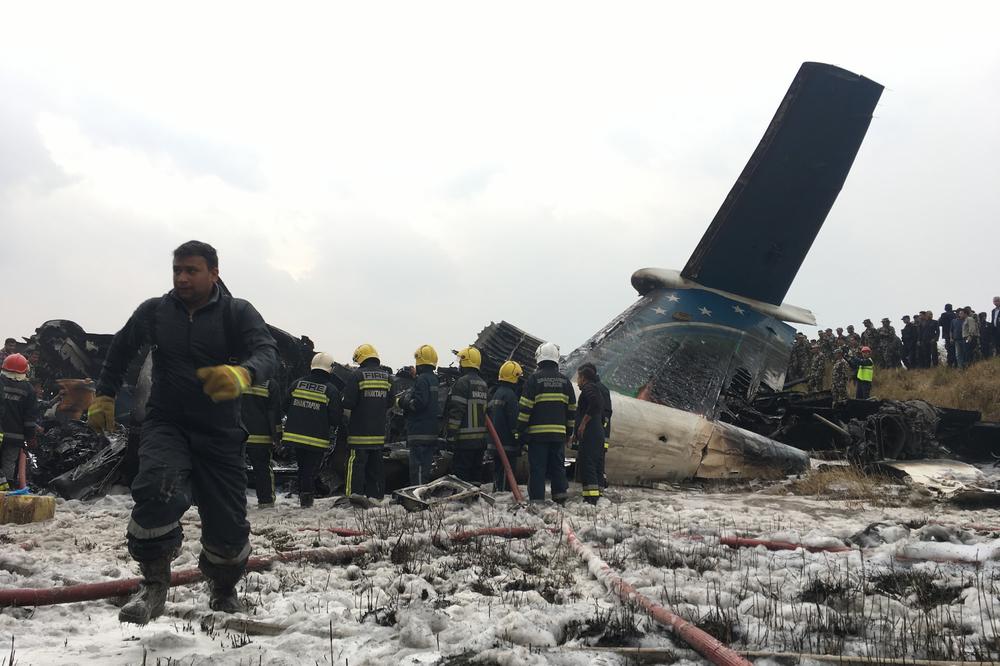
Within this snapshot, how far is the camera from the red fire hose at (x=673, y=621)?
2.62 m

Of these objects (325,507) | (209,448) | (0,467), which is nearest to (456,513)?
(325,507)

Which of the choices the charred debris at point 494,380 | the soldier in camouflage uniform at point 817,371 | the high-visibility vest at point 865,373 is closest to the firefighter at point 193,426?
the charred debris at point 494,380

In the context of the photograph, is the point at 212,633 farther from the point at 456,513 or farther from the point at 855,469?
the point at 855,469

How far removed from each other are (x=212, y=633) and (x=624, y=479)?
724 cm

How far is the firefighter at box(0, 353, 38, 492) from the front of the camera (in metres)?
8.32

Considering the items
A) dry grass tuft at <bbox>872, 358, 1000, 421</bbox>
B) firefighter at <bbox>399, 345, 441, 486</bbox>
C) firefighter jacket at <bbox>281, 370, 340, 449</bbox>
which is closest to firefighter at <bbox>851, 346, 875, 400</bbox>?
dry grass tuft at <bbox>872, 358, 1000, 421</bbox>

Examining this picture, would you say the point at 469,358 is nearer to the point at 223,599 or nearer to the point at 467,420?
the point at 467,420

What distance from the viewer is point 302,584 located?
4.01 meters

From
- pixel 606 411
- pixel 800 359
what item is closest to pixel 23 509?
pixel 606 411

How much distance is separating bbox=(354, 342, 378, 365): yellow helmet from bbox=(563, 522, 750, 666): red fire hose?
4576 millimetres

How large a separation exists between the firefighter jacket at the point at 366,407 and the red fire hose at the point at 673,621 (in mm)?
4206

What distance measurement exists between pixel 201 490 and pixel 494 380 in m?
8.69

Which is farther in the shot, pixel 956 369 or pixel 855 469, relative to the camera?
pixel 956 369

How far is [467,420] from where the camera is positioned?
9062mm
